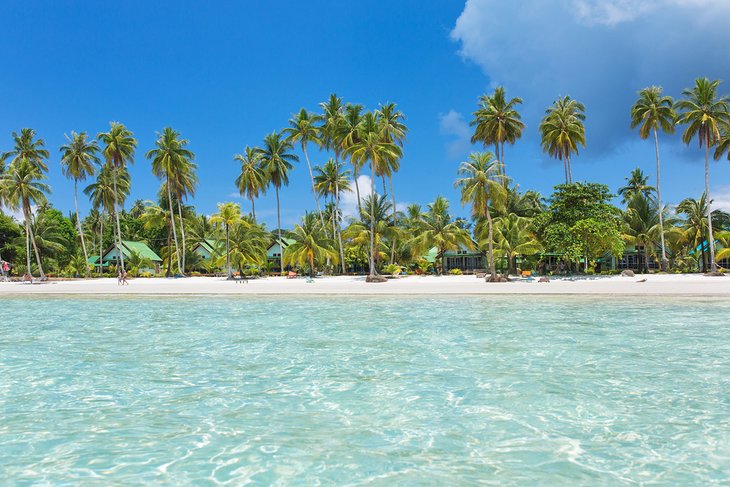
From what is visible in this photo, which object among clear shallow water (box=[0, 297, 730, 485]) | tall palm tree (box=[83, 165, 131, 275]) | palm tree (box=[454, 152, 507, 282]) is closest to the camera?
clear shallow water (box=[0, 297, 730, 485])

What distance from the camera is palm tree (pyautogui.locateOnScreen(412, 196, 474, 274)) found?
146 ft

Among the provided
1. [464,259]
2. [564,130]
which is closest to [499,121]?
[564,130]

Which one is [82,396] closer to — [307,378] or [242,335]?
[307,378]

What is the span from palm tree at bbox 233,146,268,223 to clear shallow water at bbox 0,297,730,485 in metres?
40.9

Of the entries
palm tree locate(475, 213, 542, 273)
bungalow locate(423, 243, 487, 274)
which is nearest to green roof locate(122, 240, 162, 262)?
bungalow locate(423, 243, 487, 274)

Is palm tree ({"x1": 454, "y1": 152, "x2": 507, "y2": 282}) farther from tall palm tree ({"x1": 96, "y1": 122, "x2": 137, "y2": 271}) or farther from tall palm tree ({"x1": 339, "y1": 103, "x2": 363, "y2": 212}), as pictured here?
tall palm tree ({"x1": 96, "y1": 122, "x2": 137, "y2": 271})

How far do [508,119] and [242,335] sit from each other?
140ft

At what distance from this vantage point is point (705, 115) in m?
37.4

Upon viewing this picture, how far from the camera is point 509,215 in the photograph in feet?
142

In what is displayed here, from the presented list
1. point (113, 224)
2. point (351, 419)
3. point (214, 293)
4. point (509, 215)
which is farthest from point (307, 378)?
point (113, 224)

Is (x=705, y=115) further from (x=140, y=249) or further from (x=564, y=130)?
(x=140, y=249)

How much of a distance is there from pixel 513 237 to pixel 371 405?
Result: 3630cm

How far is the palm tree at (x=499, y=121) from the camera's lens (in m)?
48.7

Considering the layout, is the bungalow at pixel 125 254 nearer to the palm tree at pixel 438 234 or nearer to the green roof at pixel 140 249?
the green roof at pixel 140 249
